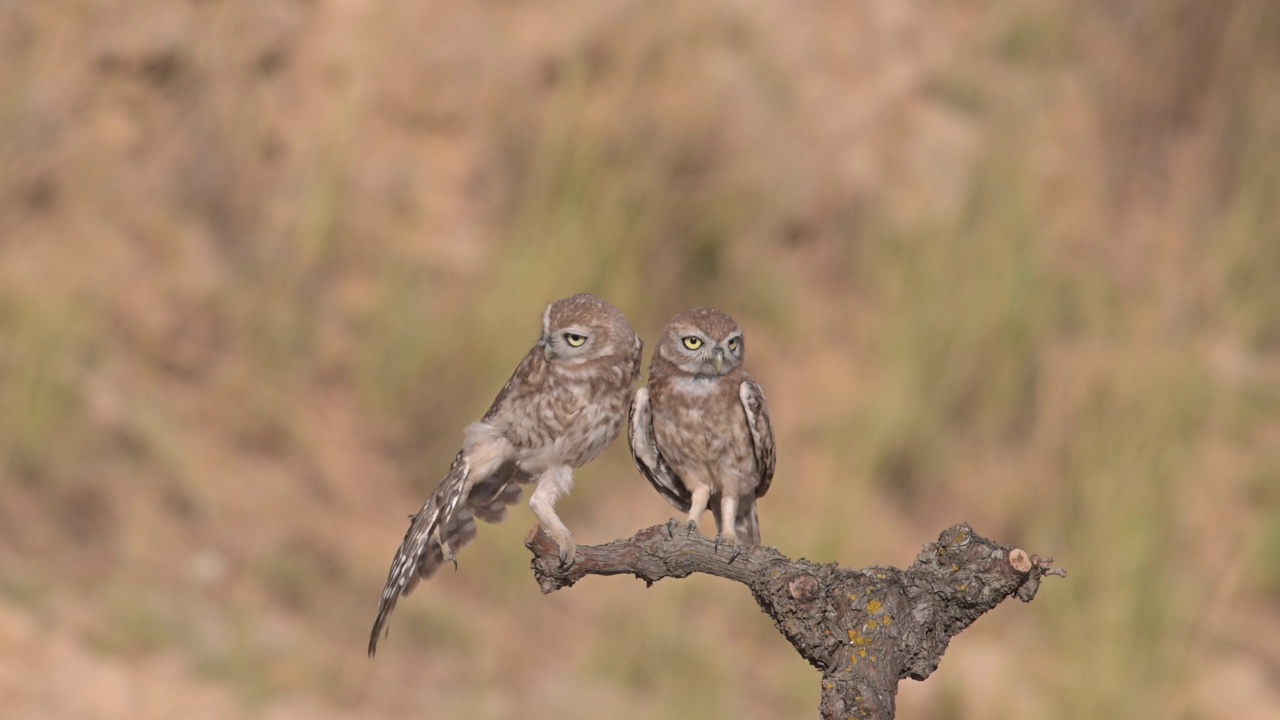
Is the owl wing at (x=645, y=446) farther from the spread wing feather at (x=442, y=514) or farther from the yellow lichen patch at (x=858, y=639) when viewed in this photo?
the yellow lichen patch at (x=858, y=639)

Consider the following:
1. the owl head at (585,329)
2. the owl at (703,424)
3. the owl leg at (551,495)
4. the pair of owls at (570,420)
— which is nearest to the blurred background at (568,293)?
the owl at (703,424)

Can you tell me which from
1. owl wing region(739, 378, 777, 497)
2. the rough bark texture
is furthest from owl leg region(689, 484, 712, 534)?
the rough bark texture

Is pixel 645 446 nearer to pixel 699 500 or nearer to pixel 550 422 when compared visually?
pixel 699 500

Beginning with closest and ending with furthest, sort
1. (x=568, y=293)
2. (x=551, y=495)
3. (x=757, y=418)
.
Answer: (x=551, y=495) → (x=757, y=418) → (x=568, y=293)

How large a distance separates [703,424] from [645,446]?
4.6 inches

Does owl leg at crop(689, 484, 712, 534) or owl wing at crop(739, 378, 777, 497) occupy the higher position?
owl wing at crop(739, 378, 777, 497)

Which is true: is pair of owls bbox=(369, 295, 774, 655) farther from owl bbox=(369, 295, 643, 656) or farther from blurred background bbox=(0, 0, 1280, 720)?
blurred background bbox=(0, 0, 1280, 720)

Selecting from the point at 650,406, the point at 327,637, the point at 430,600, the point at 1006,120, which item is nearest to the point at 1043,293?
the point at 1006,120

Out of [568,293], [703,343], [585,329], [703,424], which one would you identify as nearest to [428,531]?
[585,329]

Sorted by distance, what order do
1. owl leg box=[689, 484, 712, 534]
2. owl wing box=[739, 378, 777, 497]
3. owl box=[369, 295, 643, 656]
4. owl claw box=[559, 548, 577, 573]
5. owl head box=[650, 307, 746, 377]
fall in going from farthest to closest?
1. owl wing box=[739, 378, 777, 497]
2. owl leg box=[689, 484, 712, 534]
3. owl head box=[650, 307, 746, 377]
4. owl box=[369, 295, 643, 656]
5. owl claw box=[559, 548, 577, 573]

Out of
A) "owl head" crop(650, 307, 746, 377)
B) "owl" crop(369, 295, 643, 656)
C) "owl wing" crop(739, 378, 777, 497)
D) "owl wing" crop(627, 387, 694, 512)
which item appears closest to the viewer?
"owl" crop(369, 295, 643, 656)

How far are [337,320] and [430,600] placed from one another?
1.68 metres

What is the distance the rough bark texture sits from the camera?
2168mm

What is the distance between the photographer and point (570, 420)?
237cm
